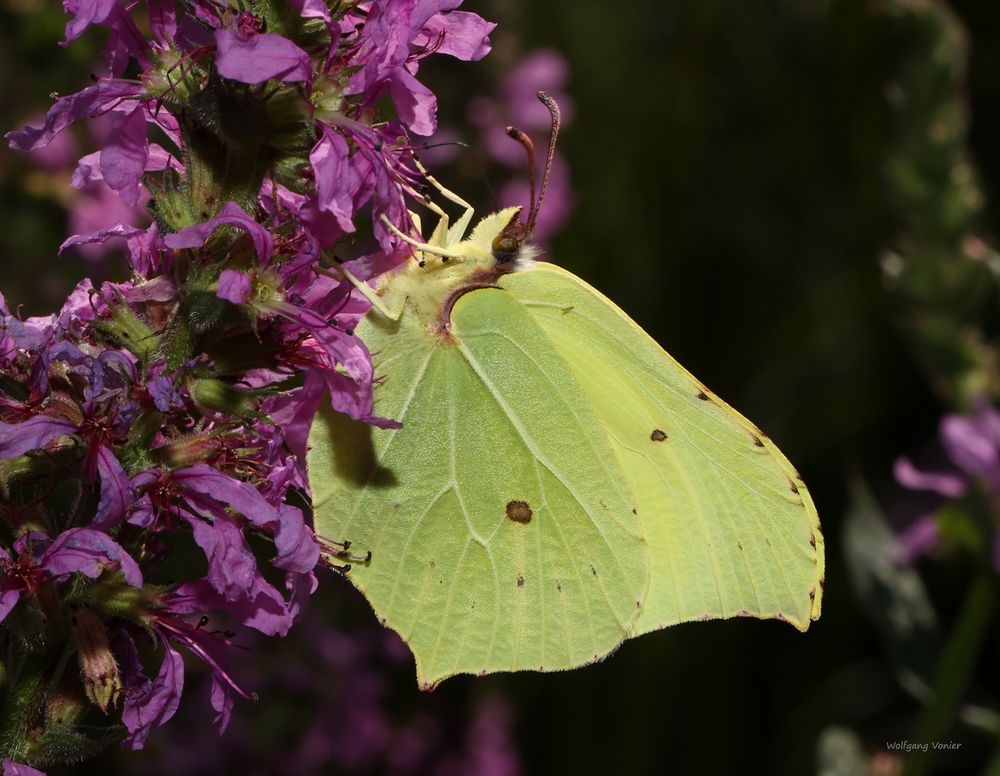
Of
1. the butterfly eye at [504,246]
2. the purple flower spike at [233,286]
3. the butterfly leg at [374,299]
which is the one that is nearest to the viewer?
the purple flower spike at [233,286]

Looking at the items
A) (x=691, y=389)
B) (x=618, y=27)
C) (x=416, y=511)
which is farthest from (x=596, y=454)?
(x=618, y=27)

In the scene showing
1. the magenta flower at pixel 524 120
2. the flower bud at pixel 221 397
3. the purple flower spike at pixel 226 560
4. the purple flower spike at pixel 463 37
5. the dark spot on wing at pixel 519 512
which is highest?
the purple flower spike at pixel 463 37

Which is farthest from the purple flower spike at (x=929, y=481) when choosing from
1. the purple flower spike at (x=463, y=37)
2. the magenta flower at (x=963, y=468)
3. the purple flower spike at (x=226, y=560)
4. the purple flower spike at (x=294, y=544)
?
the purple flower spike at (x=226, y=560)

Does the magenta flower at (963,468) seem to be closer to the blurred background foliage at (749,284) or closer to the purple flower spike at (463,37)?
the blurred background foliage at (749,284)

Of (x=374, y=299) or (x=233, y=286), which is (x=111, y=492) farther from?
(x=374, y=299)

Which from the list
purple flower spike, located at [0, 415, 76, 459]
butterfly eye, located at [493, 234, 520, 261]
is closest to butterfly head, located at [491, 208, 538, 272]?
butterfly eye, located at [493, 234, 520, 261]
